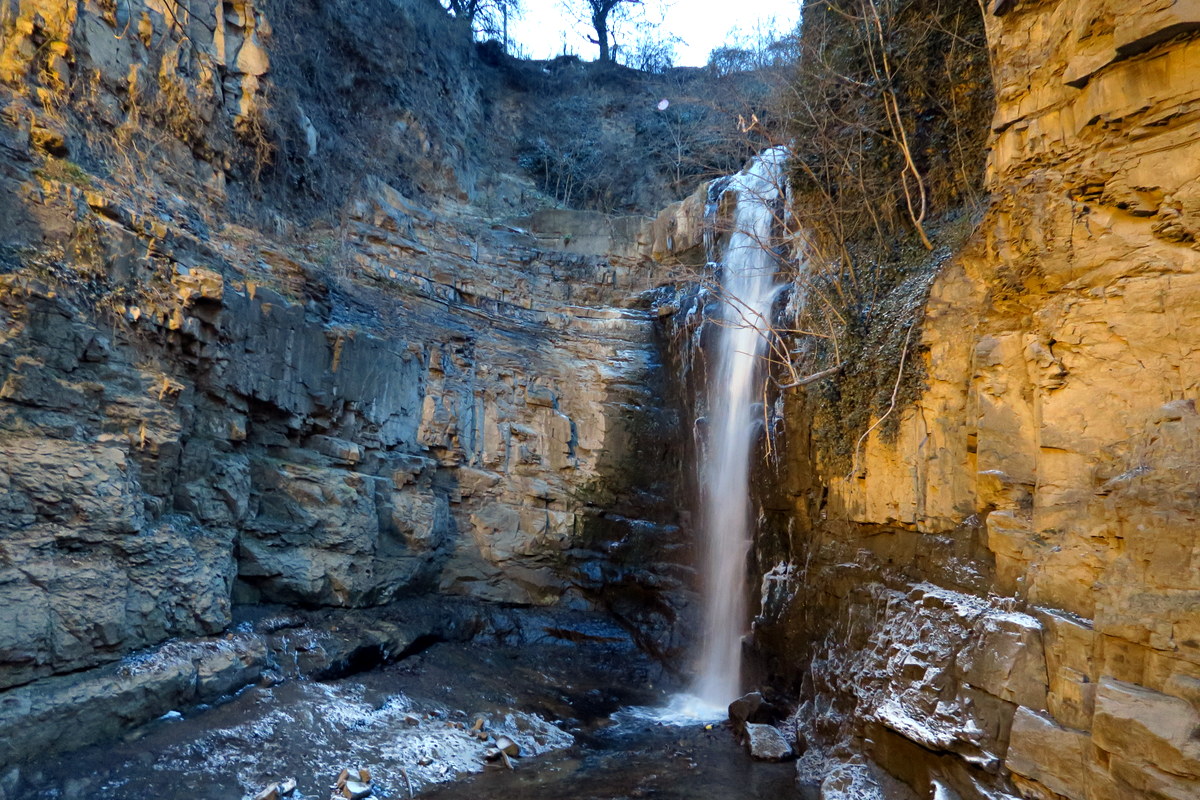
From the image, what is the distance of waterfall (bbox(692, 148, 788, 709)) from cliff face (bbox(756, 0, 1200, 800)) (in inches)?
140

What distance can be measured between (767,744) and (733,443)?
4755mm

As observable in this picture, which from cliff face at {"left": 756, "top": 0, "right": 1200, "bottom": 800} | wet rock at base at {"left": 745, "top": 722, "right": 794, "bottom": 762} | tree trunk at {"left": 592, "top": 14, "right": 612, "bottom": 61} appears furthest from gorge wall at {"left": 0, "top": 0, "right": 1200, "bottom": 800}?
Answer: tree trunk at {"left": 592, "top": 14, "right": 612, "bottom": 61}

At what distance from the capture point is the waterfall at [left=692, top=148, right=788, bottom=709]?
430 inches

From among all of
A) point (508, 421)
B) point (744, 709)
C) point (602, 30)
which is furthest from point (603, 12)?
point (744, 709)

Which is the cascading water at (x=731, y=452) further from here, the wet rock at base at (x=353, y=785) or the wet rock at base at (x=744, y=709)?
the wet rock at base at (x=353, y=785)

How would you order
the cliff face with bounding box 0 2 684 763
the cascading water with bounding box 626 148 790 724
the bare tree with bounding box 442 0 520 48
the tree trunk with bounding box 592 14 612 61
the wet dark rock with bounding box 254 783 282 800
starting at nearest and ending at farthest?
1. the wet dark rock with bounding box 254 783 282 800
2. the cliff face with bounding box 0 2 684 763
3. the cascading water with bounding box 626 148 790 724
4. the bare tree with bounding box 442 0 520 48
5. the tree trunk with bounding box 592 14 612 61

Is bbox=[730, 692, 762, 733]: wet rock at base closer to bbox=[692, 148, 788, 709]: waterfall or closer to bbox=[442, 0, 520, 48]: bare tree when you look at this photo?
bbox=[692, 148, 788, 709]: waterfall

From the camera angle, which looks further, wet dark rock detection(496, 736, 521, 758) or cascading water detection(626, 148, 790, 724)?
cascading water detection(626, 148, 790, 724)

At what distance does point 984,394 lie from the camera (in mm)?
6355

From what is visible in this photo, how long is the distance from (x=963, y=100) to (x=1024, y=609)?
5413mm

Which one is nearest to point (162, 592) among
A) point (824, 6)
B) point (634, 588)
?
point (634, 588)

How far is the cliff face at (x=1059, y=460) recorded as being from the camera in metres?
4.75

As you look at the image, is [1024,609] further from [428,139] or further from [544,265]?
[428,139]

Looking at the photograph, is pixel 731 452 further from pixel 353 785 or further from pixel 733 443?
pixel 353 785
